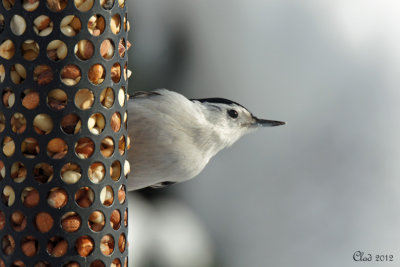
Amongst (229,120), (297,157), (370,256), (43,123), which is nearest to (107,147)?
(43,123)

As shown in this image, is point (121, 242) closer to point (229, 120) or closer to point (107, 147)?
point (107, 147)

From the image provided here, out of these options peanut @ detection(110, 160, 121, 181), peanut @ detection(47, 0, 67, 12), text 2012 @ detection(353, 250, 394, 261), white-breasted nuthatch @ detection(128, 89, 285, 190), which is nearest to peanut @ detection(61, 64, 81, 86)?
peanut @ detection(47, 0, 67, 12)

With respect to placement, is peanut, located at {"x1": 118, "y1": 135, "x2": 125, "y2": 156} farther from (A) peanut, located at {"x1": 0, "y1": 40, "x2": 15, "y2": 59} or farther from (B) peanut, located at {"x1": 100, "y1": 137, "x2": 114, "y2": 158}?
(A) peanut, located at {"x1": 0, "y1": 40, "x2": 15, "y2": 59}

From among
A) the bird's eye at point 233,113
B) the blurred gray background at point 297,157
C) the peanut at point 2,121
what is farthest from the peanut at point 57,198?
the blurred gray background at point 297,157

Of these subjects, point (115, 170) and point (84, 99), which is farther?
point (115, 170)

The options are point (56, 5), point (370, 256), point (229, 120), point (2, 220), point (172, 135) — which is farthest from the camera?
point (370, 256)

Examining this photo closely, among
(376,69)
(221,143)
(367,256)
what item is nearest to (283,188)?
(367,256)

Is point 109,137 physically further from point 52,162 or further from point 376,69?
point 376,69
